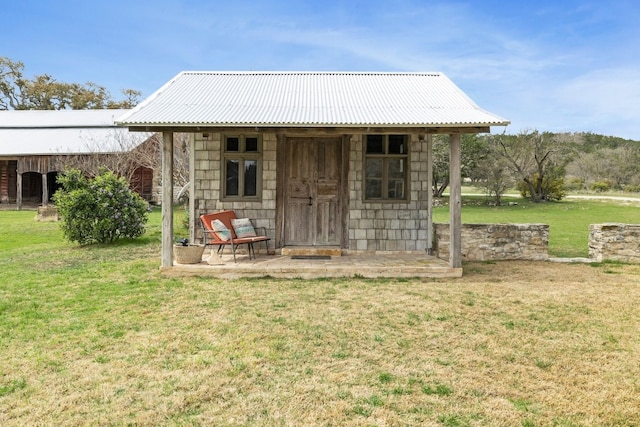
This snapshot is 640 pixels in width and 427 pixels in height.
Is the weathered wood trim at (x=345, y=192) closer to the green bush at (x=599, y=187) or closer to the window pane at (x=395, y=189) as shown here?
the window pane at (x=395, y=189)

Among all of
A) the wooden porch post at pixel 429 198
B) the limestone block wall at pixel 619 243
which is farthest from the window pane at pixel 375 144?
the limestone block wall at pixel 619 243

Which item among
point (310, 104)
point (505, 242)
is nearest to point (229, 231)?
point (310, 104)

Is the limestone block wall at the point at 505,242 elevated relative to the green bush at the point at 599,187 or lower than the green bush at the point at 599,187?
lower

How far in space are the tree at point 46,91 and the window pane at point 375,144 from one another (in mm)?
35632

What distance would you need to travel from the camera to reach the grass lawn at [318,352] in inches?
113

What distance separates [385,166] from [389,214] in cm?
94

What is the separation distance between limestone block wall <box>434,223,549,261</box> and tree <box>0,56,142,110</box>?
37027 mm

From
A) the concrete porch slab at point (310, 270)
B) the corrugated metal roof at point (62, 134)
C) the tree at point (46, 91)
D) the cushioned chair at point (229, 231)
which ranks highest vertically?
the tree at point (46, 91)

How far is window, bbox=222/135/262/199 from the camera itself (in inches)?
330

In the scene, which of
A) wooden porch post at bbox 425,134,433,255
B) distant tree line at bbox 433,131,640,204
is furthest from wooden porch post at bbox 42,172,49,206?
distant tree line at bbox 433,131,640,204

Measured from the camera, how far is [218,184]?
330 inches

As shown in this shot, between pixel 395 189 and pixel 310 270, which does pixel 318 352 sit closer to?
pixel 310 270

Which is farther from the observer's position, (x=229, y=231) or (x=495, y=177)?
(x=495, y=177)

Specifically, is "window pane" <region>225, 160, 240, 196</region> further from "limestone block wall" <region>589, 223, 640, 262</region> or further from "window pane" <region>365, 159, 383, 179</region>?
"limestone block wall" <region>589, 223, 640, 262</region>
